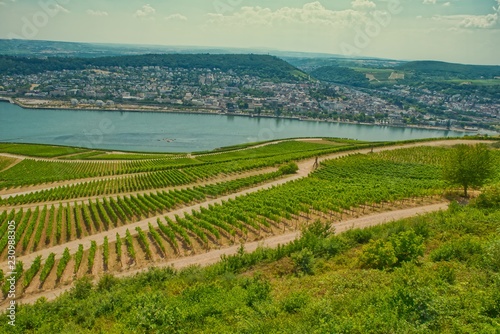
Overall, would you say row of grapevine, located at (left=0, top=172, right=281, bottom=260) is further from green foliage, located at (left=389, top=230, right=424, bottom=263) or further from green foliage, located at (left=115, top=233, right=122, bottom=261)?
green foliage, located at (left=389, top=230, right=424, bottom=263)

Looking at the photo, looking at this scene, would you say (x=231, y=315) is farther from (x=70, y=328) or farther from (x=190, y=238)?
(x=190, y=238)

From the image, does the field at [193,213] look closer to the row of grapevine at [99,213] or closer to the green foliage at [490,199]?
the row of grapevine at [99,213]

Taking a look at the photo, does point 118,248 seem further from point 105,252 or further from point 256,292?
point 256,292

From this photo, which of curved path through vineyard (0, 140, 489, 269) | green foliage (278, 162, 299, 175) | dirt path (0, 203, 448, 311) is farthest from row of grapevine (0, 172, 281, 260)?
green foliage (278, 162, 299, 175)

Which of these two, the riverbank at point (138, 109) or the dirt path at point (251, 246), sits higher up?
the dirt path at point (251, 246)

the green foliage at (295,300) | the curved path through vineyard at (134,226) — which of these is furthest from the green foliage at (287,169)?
the green foliage at (295,300)

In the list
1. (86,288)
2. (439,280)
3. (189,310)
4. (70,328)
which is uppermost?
(439,280)

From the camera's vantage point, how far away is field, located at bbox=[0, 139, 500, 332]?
73.8 ft

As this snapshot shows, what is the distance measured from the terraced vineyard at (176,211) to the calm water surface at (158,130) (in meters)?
67.7

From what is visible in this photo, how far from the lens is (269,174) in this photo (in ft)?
159

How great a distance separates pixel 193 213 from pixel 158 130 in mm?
109120

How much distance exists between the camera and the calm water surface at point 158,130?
4626 inches

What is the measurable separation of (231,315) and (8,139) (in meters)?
135

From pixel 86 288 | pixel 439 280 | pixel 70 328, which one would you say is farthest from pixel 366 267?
pixel 86 288
